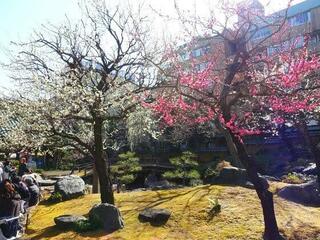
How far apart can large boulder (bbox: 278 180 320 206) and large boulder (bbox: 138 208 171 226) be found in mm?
4420

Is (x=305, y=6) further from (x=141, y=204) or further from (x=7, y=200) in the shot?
(x=7, y=200)

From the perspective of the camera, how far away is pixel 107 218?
13.4m

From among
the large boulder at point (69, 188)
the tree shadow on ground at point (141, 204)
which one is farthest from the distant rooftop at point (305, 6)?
the tree shadow on ground at point (141, 204)

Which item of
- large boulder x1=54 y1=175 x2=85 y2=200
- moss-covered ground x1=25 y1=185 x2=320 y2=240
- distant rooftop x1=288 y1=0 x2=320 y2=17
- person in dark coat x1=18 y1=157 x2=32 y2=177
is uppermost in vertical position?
distant rooftop x1=288 y1=0 x2=320 y2=17

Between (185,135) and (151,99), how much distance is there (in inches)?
1028

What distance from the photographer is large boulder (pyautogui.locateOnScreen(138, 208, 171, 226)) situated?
43.2 ft

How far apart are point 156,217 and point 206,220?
1582 millimetres

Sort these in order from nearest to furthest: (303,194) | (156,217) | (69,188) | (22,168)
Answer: (156,217) → (303,194) → (22,168) → (69,188)

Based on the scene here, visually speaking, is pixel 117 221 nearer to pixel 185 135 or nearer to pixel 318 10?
pixel 185 135

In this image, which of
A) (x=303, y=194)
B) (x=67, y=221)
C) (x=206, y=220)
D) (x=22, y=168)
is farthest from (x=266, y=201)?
(x=22, y=168)

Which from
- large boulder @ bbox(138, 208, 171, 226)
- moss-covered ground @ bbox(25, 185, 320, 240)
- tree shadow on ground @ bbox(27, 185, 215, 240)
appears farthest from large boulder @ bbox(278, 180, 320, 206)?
large boulder @ bbox(138, 208, 171, 226)

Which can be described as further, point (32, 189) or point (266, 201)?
point (32, 189)

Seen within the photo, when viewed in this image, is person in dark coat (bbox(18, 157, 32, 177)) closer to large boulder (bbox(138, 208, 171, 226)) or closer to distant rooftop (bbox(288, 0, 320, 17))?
large boulder (bbox(138, 208, 171, 226))

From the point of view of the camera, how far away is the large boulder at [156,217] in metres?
13.2
